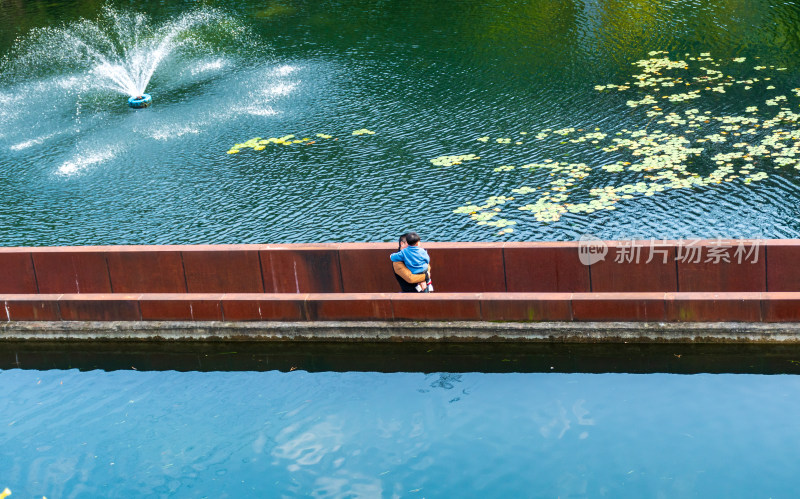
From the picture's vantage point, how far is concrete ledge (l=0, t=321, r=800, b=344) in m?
9.38

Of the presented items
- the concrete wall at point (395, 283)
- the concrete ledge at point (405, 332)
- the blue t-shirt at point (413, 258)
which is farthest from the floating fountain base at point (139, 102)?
the blue t-shirt at point (413, 258)

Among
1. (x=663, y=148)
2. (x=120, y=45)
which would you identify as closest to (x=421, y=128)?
(x=663, y=148)

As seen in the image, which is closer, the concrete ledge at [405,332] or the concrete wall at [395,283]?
the concrete ledge at [405,332]

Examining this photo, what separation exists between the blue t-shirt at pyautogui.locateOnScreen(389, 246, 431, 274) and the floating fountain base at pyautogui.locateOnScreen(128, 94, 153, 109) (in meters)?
13.2

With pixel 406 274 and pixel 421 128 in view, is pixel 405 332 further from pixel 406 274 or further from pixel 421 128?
pixel 421 128

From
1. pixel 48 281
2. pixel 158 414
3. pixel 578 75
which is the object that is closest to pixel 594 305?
pixel 158 414

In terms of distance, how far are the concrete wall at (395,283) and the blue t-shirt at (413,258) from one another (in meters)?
0.35

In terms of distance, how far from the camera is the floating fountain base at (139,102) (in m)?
20.9

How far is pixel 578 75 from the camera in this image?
20.0 m

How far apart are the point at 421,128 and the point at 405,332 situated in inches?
331

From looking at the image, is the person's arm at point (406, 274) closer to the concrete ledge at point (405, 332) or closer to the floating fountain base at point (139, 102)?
the concrete ledge at point (405, 332)

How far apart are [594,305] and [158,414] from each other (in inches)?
202

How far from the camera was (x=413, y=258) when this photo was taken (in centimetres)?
990

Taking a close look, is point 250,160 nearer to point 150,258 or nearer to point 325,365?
point 150,258
